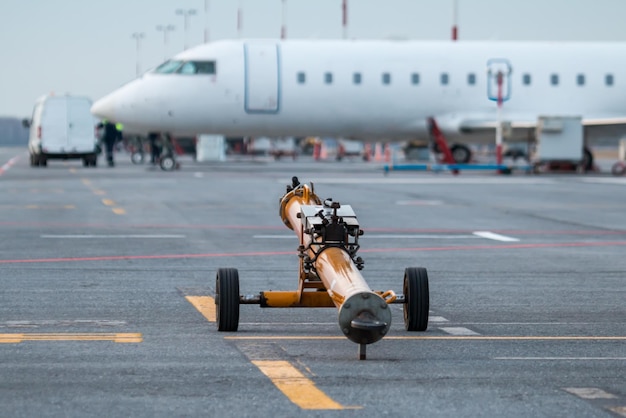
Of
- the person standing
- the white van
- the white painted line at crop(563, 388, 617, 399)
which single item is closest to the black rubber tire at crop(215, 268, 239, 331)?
the white painted line at crop(563, 388, 617, 399)

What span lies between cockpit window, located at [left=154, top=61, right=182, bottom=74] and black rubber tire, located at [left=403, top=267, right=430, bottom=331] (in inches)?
1318

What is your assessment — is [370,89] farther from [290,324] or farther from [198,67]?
[290,324]

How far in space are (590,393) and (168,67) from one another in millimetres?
35958

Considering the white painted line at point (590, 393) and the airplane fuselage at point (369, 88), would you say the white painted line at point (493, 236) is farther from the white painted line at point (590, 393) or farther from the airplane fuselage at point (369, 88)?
the airplane fuselage at point (369, 88)

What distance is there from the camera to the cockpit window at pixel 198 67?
41156 mm

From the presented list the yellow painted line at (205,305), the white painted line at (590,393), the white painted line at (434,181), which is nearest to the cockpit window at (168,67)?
the white painted line at (434,181)

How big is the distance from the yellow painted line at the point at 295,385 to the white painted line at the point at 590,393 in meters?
1.17

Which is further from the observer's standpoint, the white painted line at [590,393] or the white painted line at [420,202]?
the white painted line at [420,202]

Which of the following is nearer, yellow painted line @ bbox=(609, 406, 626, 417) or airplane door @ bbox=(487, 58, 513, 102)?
yellow painted line @ bbox=(609, 406, 626, 417)

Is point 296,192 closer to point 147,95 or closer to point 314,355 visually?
point 314,355

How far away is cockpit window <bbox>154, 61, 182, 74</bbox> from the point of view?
137 feet

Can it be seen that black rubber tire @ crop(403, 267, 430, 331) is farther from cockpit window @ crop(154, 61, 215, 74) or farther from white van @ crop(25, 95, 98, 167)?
white van @ crop(25, 95, 98, 167)

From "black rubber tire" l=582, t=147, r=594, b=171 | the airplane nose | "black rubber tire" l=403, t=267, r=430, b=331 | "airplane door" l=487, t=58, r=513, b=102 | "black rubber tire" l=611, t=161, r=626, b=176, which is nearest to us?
"black rubber tire" l=403, t=267, r=430, b=331

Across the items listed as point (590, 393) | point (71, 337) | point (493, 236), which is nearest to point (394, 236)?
point (493, 236)
